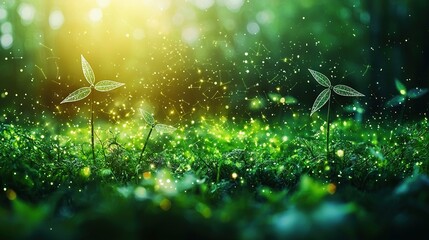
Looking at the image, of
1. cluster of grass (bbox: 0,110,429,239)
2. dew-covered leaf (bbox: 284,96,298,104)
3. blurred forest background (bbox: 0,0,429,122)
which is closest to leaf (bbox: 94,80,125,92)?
cluster of grass (bbox: 0,110,429,239)

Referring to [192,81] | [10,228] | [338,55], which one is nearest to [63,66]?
[192,81]

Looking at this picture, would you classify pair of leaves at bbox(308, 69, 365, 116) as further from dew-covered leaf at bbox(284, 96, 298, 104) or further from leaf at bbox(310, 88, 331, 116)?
dew-covered leaf at bbox(284, 96, 298, 104)

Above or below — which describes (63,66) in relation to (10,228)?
above

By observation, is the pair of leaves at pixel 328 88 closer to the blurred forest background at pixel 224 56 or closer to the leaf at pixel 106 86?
the leaf at pixel 106 86

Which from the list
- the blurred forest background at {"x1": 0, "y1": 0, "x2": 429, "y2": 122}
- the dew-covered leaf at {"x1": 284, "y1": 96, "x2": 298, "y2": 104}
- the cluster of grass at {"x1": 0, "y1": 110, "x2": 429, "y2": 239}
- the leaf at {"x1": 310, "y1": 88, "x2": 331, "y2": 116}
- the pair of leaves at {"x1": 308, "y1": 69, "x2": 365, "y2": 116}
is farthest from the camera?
the blurred forest background at {"x1": 0, "y1": 0, "x2": 429, "y2": 122}

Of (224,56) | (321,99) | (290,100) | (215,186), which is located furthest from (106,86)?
(224,56)

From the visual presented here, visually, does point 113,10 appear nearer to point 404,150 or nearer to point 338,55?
point 338,55
